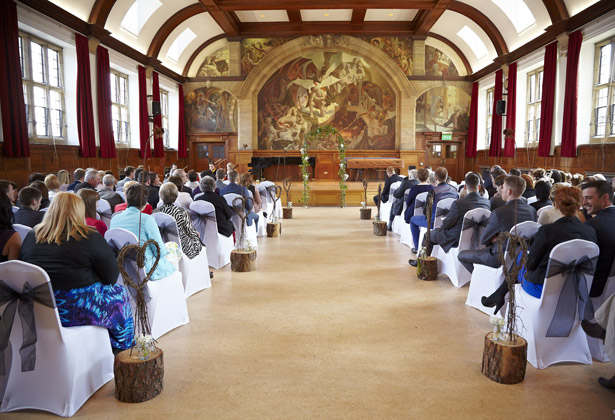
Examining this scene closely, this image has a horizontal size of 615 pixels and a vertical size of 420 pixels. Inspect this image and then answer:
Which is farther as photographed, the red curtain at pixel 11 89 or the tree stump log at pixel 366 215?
the tree stump log at pixel 366 215

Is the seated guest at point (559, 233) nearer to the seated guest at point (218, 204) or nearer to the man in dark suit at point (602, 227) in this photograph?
the man in dark suit at point (602, 227)

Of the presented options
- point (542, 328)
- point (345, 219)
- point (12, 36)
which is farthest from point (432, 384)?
point (12, 36)

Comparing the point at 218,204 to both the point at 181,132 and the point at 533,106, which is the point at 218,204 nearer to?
the point at 533,106

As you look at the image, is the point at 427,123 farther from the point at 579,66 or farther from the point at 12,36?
the point at 12,36

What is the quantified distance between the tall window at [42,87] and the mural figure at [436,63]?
47.8 ft

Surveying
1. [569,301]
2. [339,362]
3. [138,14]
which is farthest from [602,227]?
[138,14]

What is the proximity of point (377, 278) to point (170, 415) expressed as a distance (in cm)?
366

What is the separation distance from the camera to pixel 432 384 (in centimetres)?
311

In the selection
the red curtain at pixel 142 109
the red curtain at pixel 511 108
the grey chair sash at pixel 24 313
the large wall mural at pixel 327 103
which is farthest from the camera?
the large wall mural at pixel 327 103

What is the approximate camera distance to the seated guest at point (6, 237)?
2979mm

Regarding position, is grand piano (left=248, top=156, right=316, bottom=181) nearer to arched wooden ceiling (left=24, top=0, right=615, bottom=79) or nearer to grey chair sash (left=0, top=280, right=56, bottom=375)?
arched wooden ceiling (left=24, top=0, right=615, bottom=79)

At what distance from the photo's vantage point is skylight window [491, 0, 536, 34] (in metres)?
14.6

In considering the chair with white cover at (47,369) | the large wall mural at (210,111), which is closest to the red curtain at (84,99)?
the large wall mural at (210,111)

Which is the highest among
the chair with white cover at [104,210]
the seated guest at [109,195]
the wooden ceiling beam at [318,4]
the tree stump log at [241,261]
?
the wooden ceiling beam at [318,4]
